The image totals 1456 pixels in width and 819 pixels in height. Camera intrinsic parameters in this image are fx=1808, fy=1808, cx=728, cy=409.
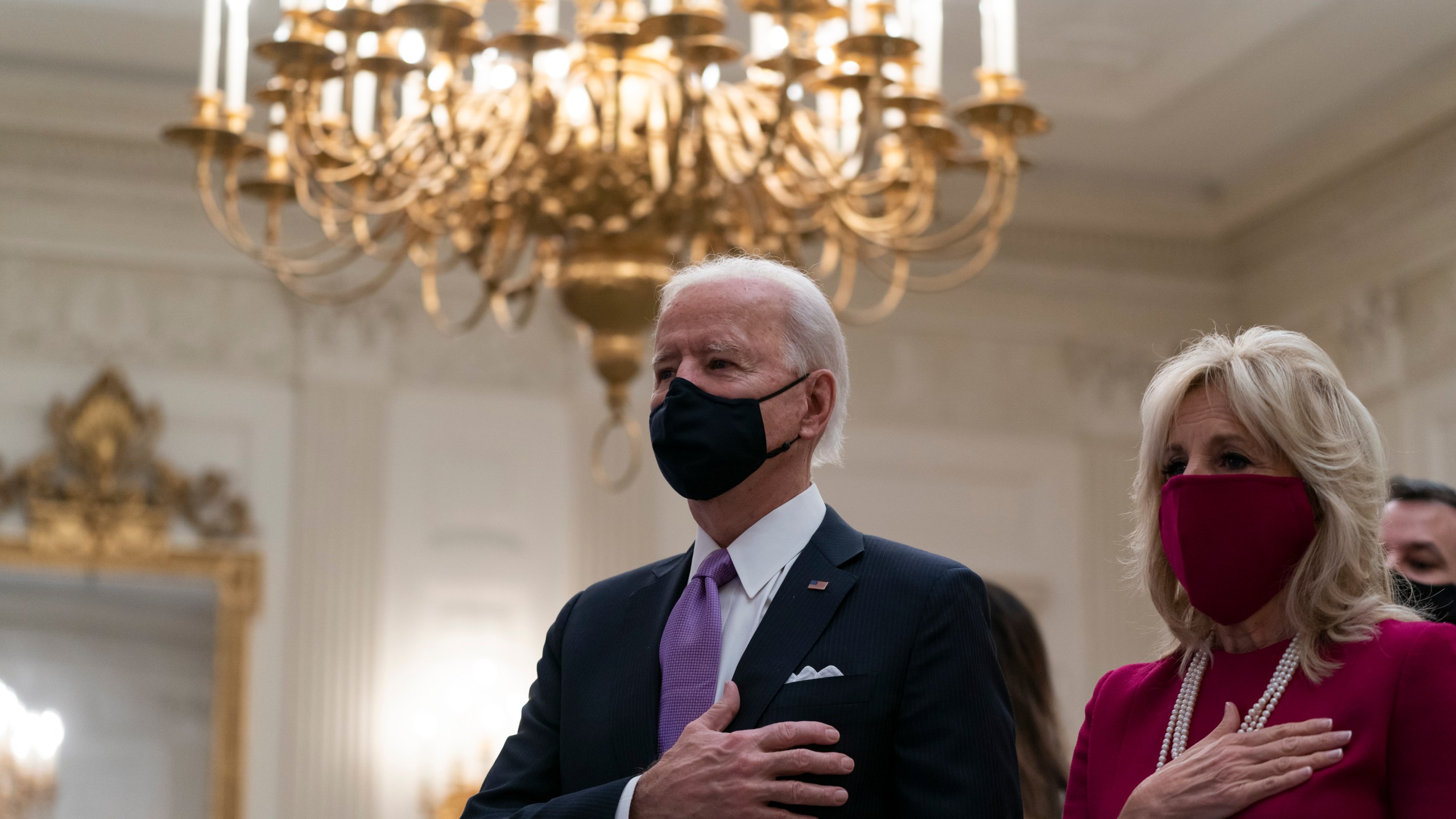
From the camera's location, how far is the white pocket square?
2104mm

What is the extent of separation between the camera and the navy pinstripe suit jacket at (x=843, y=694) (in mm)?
2055

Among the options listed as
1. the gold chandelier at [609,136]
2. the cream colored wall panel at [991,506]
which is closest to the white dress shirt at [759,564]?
the gold chandelier at [609,136]

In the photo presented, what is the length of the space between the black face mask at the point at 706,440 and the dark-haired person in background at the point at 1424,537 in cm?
128

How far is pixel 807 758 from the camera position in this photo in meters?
2.00

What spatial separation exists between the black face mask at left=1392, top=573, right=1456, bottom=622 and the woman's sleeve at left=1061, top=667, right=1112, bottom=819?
0.72 m

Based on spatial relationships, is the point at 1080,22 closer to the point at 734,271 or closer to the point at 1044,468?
the point at 1044,468

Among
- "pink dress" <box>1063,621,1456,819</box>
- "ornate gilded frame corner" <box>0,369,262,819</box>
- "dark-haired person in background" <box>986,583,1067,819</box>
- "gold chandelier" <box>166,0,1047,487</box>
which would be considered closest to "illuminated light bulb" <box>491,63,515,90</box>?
"gold chandelier" <box>166,0,1047,487</box>

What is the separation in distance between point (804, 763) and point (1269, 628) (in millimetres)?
584

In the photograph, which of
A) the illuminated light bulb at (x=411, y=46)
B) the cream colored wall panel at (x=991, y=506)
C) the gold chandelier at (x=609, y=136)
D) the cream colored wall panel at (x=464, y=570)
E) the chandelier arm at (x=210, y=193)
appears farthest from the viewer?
the cream colored wall panel at (x=991, y=506)

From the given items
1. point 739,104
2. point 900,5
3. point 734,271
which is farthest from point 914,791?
point 900,5

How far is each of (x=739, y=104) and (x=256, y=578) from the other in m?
3.55

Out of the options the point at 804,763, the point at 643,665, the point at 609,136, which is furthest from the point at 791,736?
→ the point at 609,136

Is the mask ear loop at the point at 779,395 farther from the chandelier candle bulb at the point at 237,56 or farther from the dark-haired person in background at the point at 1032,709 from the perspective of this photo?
the chandelier candle bulb at the point at 237,56

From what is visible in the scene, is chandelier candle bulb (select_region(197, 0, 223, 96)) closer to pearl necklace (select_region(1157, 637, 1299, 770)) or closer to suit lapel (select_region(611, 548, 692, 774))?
suit lapel (select_region(611, 548, 692, 774))
